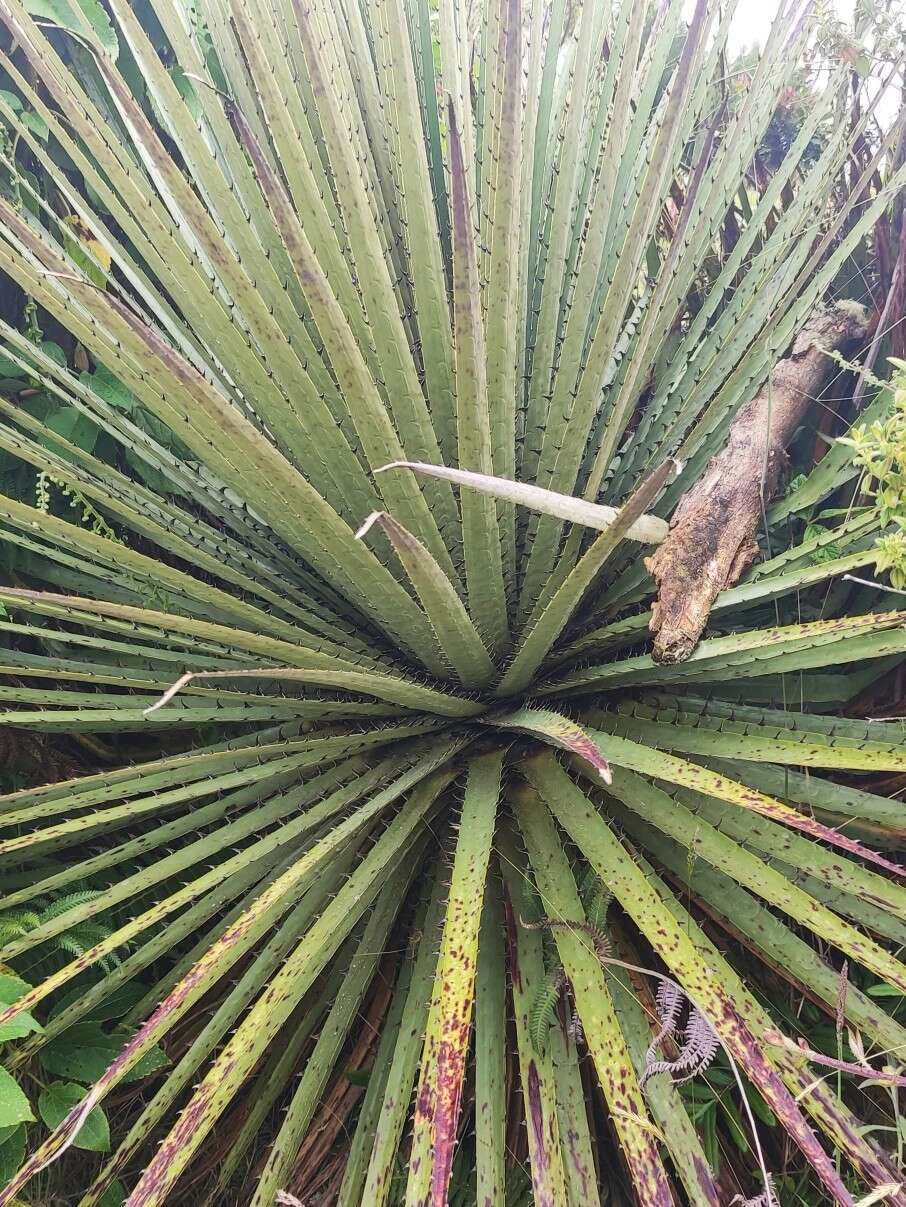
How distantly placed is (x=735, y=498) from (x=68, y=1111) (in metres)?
1.46

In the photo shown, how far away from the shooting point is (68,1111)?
1368 millimetres

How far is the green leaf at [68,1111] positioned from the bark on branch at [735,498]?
1.11 meters

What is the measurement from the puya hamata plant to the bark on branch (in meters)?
0.06

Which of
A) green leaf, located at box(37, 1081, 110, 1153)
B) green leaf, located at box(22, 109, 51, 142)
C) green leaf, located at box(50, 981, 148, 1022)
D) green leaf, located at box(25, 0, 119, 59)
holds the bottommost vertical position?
green leaf, located at box(37, 1081, 110, 1153)

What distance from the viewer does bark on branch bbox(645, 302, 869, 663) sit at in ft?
4.39

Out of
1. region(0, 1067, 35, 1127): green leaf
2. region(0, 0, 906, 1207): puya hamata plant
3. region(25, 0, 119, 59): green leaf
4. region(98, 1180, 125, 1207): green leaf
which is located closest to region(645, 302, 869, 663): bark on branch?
region(0, 0, 906, 1207): puya hamata plant

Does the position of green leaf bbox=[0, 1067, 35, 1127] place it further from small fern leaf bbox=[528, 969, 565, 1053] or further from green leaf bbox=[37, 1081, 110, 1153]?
small fern leaf bbox=[528, 969, 565, 1053]

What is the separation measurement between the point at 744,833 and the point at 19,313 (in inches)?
78.1

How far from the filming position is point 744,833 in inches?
49.8

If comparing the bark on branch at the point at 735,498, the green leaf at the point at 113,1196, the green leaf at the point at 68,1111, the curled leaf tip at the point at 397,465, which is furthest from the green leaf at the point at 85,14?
the green leaf at the point at 113,1196

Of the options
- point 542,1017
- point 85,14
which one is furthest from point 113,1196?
point 85,14

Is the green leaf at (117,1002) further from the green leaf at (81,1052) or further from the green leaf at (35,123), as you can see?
the green leaf at (35,123)

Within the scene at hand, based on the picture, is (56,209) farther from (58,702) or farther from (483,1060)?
(483,1060)

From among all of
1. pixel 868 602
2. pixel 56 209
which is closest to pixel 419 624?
pixel 868 602
